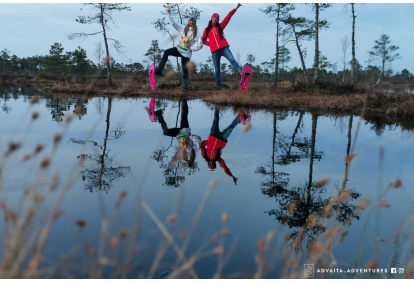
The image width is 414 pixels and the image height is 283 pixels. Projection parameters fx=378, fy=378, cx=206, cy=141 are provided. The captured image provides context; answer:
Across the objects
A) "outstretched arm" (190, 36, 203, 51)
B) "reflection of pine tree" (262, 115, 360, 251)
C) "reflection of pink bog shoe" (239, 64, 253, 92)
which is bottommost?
"reflection of pine tree" (262, 115, 360, 251)

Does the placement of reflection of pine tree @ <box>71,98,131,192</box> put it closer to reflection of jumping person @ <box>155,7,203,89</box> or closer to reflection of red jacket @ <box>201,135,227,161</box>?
reflection of red jacket @ <box>201,135,227,161</box>

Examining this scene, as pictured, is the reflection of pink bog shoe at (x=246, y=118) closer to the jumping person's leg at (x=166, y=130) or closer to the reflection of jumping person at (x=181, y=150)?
the reflection of jumping person at (x=181, y=150)

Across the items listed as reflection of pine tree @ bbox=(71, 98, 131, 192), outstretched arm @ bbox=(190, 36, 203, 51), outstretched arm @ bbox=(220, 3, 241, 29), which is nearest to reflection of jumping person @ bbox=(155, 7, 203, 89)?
outstretched arm @ bbox=(190, 36, 203, 51)

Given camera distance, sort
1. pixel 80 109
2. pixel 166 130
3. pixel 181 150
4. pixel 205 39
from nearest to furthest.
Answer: pixel 80 109
pixel 181 150
pixel 166 130
pixel 205 39

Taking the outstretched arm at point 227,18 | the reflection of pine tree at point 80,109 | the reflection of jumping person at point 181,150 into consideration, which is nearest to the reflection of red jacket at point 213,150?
the reflection of jumping person at point 181,150

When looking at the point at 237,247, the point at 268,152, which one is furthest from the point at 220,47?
the point at 237,247

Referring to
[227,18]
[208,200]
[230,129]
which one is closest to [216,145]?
[230,129]

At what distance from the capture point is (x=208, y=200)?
14.1 feet

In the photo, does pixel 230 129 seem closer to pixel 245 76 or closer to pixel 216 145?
pixel 216 145

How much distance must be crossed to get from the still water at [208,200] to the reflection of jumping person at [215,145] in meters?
0.10

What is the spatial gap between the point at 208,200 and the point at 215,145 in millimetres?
3234

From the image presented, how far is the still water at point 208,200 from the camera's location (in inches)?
86.1

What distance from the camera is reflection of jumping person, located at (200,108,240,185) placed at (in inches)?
236

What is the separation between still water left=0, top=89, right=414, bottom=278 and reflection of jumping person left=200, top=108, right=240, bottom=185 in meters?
0.10
